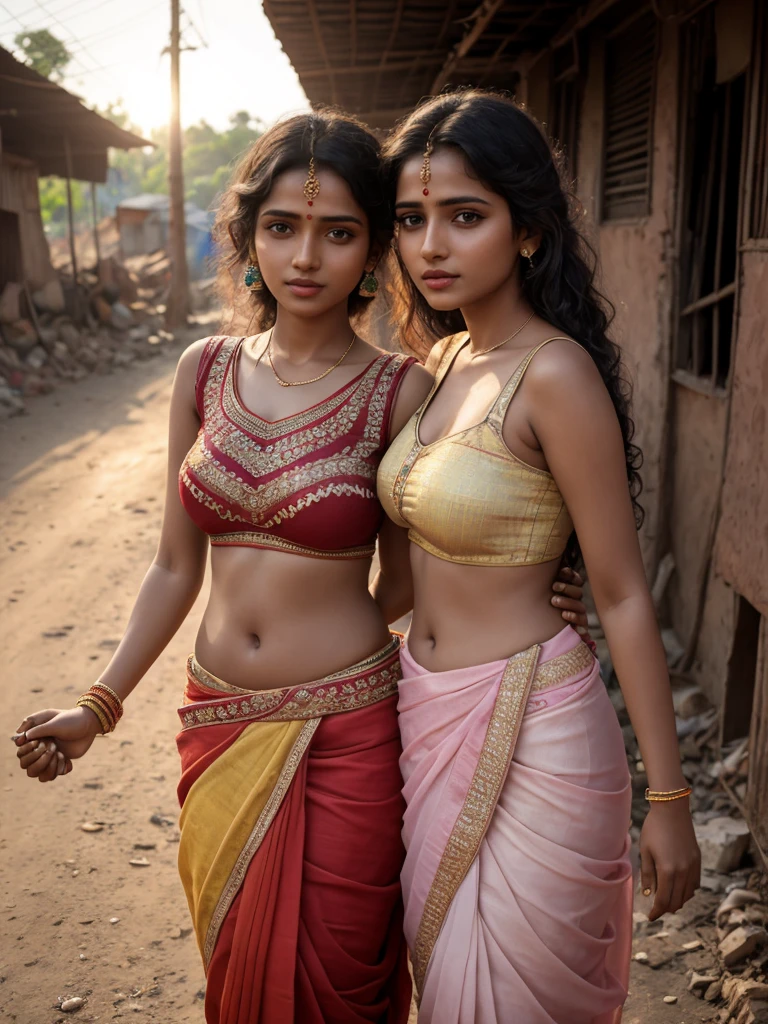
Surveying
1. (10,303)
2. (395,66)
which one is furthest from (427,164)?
(10,303)

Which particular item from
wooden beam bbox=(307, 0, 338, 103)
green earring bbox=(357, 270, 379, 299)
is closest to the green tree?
wooden beam bbox=(307, 0, 338, 103)

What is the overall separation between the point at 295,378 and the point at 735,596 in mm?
2248

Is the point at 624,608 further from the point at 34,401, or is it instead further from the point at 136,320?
the point at 136,320

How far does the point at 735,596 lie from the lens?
3.80 metres

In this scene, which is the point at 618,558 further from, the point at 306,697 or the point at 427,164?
the point at 427,164

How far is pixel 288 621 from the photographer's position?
6.96ft

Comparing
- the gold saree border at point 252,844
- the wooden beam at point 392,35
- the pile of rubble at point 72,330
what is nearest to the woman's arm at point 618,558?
the gold saree border at point 252,844

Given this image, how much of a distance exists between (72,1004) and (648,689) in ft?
6.55

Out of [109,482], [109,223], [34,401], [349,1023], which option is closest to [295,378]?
[349,1023]

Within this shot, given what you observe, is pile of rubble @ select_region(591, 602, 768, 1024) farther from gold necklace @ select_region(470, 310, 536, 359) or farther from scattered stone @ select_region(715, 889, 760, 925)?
gold necklace @ select_region(470, 310, 536, 359)

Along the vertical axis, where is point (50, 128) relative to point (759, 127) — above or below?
above

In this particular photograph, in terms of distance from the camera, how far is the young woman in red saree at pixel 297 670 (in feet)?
6.67

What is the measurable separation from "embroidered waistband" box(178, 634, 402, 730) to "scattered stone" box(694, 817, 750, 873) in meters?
1.77

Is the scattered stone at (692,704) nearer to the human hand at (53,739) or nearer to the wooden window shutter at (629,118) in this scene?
the wooden window shutter at (629,118)
